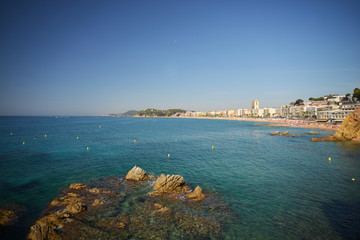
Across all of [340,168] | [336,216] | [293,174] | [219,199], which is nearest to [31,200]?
[219,199]

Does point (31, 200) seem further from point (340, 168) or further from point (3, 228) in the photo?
point (340, 168)

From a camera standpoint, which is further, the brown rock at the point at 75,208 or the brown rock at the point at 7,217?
the brown rock at the point at 75,208

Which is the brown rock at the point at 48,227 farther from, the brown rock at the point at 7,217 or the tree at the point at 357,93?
the tree at the point at 357,93

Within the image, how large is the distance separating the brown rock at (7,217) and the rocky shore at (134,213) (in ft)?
6.85

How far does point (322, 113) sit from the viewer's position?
126062 millimetres

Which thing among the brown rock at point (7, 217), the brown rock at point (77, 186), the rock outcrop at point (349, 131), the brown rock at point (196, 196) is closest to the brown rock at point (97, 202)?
the brown rock at point (77, 186)

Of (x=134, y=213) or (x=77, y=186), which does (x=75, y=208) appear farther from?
(x=77, y=186)

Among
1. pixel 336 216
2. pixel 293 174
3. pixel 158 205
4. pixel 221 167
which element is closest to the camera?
pixel 336 216

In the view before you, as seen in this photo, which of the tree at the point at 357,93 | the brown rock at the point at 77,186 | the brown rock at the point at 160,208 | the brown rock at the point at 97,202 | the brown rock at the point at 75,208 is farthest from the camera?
the tree at the point at 357,93

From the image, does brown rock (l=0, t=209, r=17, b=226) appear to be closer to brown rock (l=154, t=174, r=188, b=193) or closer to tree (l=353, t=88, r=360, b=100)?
brown rock (l=154, t=174, r=188, b=193)

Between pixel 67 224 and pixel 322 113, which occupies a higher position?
pixel 322 113

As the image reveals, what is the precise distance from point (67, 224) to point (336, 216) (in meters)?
21.6

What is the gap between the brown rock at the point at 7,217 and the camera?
1371 centimetres

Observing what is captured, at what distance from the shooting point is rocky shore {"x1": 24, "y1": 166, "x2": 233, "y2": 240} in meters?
12.4
